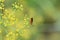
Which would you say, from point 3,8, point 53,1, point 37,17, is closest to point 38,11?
point 37,17

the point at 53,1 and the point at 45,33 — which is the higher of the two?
the point at 53,1

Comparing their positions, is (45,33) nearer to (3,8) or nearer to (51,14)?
(51,14)

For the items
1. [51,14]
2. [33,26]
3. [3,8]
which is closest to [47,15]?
[51,14]

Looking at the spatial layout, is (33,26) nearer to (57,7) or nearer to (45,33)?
(45,33)

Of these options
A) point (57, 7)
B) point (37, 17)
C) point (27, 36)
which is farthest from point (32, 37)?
point (57, 7)

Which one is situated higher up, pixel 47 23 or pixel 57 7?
pixel 57 7

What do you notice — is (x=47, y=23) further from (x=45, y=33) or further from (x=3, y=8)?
(x=3, y=8)

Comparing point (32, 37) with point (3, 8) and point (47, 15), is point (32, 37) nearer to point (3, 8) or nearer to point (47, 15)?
point (47, 15)

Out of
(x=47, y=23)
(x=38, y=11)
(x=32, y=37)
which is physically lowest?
(x=32, y=37)
